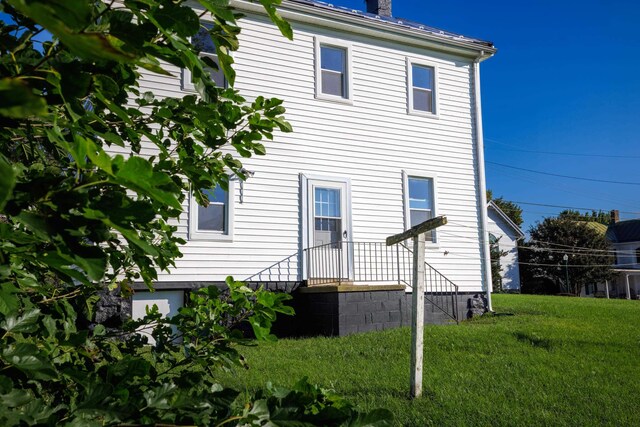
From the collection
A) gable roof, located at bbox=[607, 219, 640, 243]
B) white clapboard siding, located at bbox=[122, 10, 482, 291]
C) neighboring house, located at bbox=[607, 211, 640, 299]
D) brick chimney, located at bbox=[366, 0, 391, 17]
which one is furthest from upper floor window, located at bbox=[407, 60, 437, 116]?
gable roof, located at bbox=[607, 219, 640, 243]

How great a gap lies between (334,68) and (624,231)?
42334mm

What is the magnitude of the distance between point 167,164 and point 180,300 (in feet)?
29.6

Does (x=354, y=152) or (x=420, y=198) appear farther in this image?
(x=420, y=198)

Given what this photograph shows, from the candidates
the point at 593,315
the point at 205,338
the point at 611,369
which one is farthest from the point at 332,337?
the point at 205,338

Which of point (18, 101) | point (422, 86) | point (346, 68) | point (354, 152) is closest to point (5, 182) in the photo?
point (18, 101)

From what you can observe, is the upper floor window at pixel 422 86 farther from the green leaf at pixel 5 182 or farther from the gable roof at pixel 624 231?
the gable roof at pixel 624 231

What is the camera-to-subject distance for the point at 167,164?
4.34ft

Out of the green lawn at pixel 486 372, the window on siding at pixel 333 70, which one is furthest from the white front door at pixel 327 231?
the green lawn at pixel 486 372

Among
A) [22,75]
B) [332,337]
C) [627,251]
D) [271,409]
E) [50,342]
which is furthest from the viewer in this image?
[627,251]

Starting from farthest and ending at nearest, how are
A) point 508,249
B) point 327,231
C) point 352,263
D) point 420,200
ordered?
point 508,249 < point 420,200 < point 327,231 < point 352,263

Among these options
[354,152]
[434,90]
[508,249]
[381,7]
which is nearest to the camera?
[354,152]

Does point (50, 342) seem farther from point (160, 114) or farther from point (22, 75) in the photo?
point (22, 75)

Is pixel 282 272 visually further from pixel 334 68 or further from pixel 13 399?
pixel 13 399

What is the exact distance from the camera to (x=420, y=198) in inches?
483
